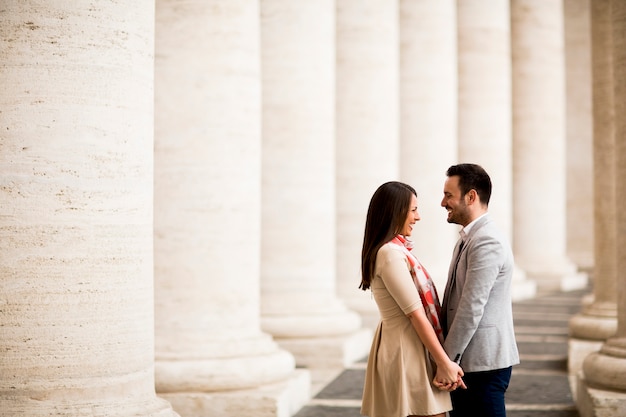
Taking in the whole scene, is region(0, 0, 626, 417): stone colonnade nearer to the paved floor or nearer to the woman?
the paved floor

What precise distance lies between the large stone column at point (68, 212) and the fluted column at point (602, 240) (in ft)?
85.9

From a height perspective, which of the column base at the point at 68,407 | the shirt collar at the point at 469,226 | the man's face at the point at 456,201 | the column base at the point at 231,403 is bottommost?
the column base at the point at 231,403

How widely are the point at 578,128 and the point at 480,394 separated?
115 meters

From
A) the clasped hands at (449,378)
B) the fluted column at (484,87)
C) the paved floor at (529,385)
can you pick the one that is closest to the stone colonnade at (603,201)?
the paved floor at (529,385)

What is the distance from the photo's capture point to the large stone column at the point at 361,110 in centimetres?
5881

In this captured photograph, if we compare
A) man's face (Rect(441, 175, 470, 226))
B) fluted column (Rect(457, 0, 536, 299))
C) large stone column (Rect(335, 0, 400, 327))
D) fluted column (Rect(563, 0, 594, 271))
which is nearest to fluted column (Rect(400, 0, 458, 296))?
large stone column (Rect(335, 0, 400, 327))

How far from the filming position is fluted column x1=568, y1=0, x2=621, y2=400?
45.2 m

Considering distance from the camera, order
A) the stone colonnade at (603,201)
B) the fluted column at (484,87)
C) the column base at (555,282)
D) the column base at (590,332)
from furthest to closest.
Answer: the column base at (555,282), the fluted column at (484,87), the column base at (590,332), the stone colonnade at (603,201)

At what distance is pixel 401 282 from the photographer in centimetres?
1900

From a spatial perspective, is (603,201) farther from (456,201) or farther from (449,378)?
(449,378)

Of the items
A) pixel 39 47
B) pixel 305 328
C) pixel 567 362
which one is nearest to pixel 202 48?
pixel 39 47

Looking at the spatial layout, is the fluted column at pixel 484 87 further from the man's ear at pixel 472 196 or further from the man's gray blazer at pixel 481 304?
the man's gray blazer at pixel 481 304

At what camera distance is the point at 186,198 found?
111 ft

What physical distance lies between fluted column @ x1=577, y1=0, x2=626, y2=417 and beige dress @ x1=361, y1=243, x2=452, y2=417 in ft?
47.0
